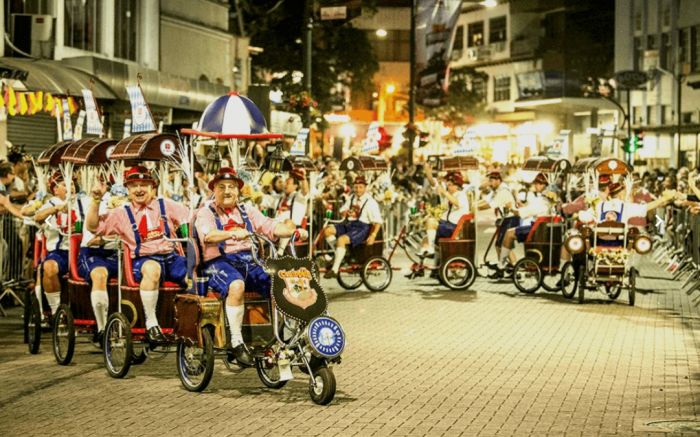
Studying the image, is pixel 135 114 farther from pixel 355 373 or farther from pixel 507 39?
pixel 507 39

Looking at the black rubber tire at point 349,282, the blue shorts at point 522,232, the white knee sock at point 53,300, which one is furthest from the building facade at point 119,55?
the white knee sock at point 53,300

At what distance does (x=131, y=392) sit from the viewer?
1098cm

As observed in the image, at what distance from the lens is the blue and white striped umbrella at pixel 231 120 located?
531 inches

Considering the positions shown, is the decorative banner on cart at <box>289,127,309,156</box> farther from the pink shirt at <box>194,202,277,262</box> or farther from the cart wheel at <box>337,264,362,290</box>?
the pink shirt at <box>194,202,277,262</box>

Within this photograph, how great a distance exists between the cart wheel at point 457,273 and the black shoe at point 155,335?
9700 mm

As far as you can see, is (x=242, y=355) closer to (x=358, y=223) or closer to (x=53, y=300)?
(x=53, y=300)

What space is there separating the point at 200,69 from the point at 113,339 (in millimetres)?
25180

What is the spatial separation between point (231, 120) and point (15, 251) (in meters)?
6.05

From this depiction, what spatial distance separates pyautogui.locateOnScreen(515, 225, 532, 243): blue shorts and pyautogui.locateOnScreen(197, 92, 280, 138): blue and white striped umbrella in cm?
886

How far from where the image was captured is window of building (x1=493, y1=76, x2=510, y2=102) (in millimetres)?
85312

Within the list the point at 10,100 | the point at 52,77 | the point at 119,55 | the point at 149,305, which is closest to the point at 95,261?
the point at 149,305

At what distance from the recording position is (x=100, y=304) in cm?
1249

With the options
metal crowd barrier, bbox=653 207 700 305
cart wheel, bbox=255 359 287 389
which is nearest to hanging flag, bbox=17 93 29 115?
metal crowd barrier, bbox=653 207 700 305

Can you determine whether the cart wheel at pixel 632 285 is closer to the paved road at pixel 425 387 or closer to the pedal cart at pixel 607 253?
the pedal cart at pixel 607 253
